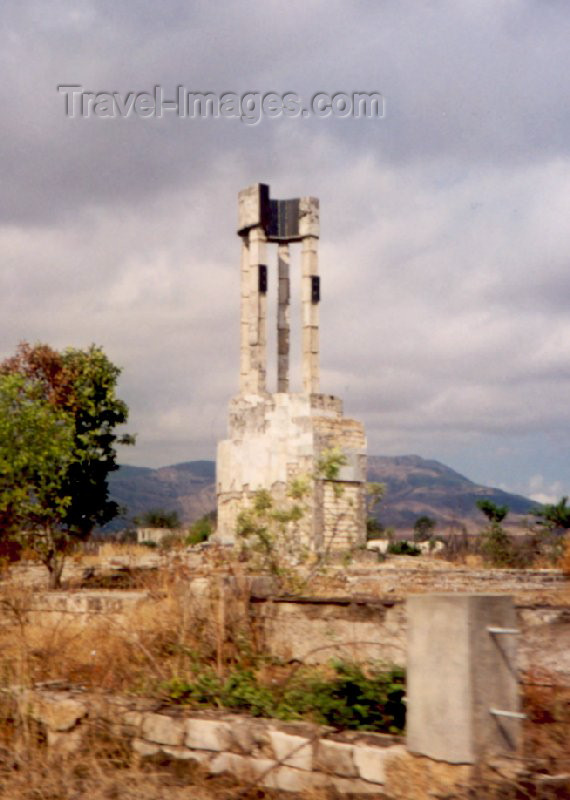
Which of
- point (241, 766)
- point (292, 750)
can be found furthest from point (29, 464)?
point (292, 750)

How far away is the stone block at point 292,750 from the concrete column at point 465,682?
2.68ft

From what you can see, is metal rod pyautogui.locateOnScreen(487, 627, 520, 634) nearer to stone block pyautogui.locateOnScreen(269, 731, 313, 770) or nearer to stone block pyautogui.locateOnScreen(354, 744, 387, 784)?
stone block pyautogui.locateOnScreen(354, 744, 387, 784)

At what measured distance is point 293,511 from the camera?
13055mm

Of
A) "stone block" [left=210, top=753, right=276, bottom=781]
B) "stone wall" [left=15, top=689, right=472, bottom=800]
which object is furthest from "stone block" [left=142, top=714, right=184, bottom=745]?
"stone block" [left=210, top=753, right=276, bottom=781]

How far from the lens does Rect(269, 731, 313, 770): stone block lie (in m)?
6.41

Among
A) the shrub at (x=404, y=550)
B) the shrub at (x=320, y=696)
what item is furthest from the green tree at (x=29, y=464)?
the shrub at (x=404, y=550)

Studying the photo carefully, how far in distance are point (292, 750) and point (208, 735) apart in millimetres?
755

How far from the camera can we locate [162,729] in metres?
7.25

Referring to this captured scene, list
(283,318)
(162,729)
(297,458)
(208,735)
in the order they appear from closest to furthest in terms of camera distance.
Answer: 1. (208,735)
2. (162,729)
3. (297,458)
4. (283,318)

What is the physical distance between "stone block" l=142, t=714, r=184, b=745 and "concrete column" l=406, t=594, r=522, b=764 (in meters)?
1.96

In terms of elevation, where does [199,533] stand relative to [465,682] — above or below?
above

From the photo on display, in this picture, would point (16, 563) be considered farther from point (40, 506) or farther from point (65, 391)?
point (65, 391)

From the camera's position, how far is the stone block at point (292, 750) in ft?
21.0

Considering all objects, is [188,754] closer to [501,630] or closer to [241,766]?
[241,766]
